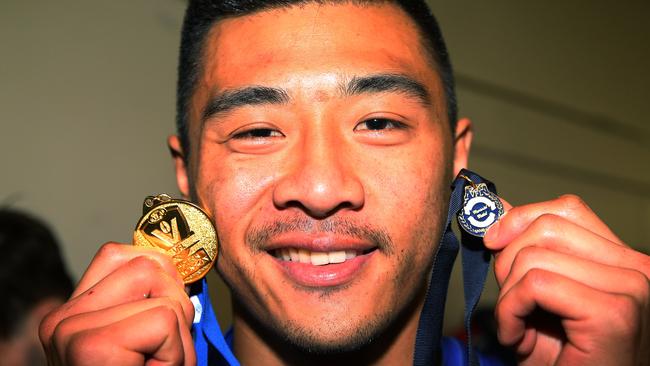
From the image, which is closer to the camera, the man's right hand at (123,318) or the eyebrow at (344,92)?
the man's right hand at (123,318)

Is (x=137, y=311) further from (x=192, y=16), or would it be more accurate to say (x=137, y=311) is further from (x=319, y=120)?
(x=192, y=16)

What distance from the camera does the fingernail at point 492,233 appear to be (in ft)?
5.39

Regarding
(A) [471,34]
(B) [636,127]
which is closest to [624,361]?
(A) [471,34]

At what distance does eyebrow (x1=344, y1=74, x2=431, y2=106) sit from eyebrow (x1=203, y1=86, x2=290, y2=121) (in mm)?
190

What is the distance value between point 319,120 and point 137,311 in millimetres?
675

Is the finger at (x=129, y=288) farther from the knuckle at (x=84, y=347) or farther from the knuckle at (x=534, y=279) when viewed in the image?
the knuckle at (x=534, y=279)

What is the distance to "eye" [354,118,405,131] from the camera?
181cm

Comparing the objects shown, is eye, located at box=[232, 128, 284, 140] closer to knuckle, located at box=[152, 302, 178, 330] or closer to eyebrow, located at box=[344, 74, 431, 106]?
eyebrow, located at box=[344, 74, 431, 106]

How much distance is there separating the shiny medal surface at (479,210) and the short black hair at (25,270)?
2067mm

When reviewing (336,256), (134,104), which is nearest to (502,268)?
(336,256)

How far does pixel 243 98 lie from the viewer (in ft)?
6.09

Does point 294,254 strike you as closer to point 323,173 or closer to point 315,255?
point 315,255

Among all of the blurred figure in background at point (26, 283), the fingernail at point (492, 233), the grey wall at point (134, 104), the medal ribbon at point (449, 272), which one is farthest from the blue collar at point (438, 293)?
the grey wall at point (134, 104)

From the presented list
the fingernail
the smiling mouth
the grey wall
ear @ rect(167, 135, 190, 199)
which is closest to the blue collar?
the fingernail
